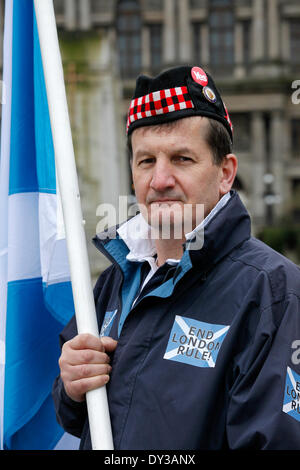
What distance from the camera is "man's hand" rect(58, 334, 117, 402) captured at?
1248mm

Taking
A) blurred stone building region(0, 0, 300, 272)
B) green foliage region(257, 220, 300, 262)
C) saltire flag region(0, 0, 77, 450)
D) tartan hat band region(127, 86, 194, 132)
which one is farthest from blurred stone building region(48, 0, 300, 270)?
tartan hat band region(127, 86, 194, 132)

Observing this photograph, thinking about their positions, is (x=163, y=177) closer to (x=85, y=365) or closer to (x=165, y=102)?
(x=165, y=102)

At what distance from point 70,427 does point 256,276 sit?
64cm

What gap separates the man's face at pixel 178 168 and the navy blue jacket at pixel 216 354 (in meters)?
0.07

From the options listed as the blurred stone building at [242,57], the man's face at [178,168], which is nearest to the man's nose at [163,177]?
the man's face at [178,168]

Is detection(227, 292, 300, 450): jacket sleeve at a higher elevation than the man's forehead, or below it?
below

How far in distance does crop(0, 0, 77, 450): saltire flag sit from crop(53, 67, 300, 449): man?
0.33m

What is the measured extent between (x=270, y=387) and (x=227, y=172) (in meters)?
0.53

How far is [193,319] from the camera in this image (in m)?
1.21

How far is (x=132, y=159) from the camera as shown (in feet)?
4.60

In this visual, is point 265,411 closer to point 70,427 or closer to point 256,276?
point 256,276

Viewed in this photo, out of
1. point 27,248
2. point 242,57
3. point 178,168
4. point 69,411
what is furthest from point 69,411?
point 242,57

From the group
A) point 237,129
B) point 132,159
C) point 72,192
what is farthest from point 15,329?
point 237,129

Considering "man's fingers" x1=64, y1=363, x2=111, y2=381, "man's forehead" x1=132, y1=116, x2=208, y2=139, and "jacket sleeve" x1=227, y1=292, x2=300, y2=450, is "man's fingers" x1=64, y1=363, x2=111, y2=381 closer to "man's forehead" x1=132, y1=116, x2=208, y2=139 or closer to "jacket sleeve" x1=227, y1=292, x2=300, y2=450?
"jacket sleeve" x1=227, y1=292, x2=300, y2=450
